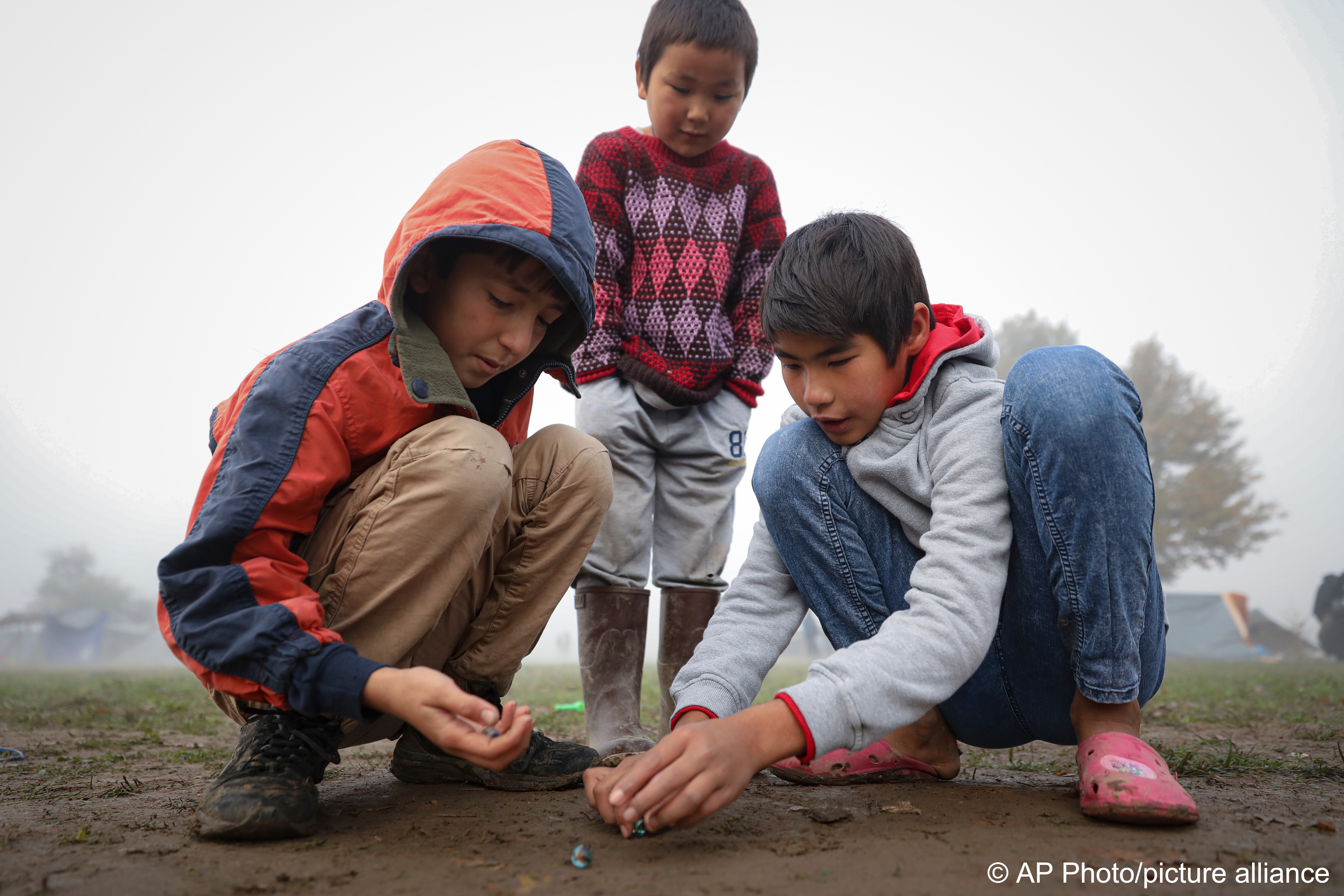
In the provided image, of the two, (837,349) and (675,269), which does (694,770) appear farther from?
(675,269)

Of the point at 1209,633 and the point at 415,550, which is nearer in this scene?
the point at 415,550

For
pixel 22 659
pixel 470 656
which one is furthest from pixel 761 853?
pixel 22 659

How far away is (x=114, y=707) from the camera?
4.59 meters

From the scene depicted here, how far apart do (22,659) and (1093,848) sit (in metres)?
37.5

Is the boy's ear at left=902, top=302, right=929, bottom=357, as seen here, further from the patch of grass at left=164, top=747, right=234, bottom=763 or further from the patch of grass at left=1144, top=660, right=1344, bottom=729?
the patch of grass at left=1144, top=660, right=1344, bottom=729

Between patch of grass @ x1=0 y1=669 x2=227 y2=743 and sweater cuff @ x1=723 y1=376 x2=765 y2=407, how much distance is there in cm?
236

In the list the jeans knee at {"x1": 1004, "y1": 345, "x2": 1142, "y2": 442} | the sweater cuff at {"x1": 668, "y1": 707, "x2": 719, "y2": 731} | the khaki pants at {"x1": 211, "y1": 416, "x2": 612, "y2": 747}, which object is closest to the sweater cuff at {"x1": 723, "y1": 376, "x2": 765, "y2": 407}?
the khaki pants at {"x1": 211, "y1": 416, "x2": 612, "y2": 747}

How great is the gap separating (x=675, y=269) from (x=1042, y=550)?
5.30 feet

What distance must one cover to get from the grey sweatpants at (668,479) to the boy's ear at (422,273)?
32.3 inches

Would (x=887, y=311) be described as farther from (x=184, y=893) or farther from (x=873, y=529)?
(x=184, y=893)

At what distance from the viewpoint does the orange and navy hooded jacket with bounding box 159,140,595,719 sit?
141cm

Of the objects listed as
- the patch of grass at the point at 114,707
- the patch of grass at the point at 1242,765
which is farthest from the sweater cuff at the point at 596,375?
the patch of grass at the point at 114,707

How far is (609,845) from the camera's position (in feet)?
4.48

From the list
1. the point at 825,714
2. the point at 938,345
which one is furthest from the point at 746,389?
the point at 825,714
